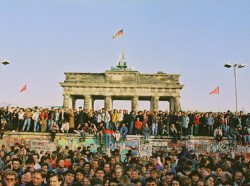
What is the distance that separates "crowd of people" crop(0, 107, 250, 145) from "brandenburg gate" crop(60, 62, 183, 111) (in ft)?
92.0

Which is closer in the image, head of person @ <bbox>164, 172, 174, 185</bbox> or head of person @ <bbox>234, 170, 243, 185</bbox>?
head of person @ <bbox>164, 172, 174, 185</bbox>

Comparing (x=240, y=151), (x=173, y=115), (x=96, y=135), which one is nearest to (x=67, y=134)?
(x=96, y=135)

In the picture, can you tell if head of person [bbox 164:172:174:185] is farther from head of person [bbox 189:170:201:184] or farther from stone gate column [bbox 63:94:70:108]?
stone gate column [bbox 63:94:70:108]

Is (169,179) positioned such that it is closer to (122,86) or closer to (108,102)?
(122,86)

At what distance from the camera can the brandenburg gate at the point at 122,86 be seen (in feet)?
171

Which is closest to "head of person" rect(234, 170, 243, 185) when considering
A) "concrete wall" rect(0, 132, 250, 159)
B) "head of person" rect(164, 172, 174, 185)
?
"head of person" rect(164, 172, 174, 185)

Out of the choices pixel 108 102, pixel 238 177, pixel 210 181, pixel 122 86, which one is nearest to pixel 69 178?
pixel 210 181

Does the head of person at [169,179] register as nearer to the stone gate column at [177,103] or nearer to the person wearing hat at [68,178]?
the person wearing hat at [68,178]

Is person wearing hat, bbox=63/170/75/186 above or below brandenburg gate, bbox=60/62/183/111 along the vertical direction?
below

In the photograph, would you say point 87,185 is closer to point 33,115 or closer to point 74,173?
point 74,173

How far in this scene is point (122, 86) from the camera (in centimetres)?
5256

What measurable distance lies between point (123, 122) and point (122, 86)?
1135 inches

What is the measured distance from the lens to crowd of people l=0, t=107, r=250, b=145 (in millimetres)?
23156

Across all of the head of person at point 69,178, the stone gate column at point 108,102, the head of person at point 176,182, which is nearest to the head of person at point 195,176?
the head of person at point 176,182
